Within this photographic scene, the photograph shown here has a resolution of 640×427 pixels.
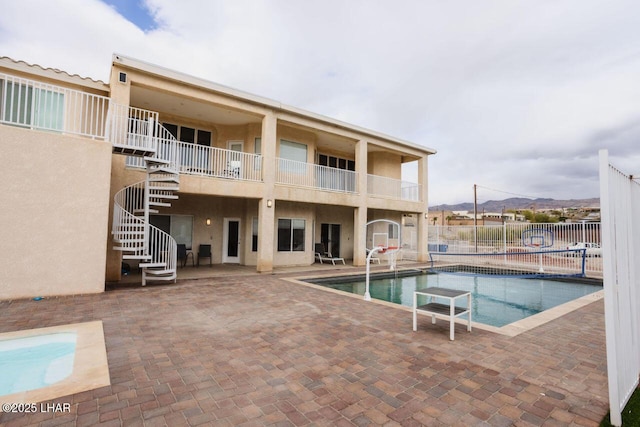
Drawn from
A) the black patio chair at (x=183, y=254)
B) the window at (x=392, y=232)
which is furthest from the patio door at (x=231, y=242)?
the window at (x=392, y=232)

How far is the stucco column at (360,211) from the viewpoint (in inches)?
591

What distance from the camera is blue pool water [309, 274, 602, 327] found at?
27.0ft

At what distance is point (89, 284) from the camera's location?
301 inches

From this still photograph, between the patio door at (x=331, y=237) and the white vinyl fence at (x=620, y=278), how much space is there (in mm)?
14544

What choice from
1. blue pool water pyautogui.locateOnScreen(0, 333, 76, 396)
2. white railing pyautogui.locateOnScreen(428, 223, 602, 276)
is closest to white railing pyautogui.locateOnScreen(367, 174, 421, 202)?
white railing pyautogui.locateOnScreen(428, 223, 602, 276)

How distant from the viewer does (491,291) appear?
1102cm

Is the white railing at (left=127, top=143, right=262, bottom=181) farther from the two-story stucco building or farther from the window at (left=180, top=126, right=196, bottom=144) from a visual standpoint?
the window at (left=180, top=126, right=196, bottom=144)

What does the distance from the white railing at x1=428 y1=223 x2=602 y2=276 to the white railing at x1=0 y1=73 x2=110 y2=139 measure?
59.3 ft

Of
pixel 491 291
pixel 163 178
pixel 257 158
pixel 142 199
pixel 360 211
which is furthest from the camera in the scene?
pixel 360 211

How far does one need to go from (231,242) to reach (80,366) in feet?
36.5

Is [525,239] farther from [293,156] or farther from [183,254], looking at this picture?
[183,254]

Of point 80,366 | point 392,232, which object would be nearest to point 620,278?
point 80,366

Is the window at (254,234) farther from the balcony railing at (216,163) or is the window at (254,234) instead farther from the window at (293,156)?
the window at (293,156)

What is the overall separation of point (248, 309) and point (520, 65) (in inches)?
579
